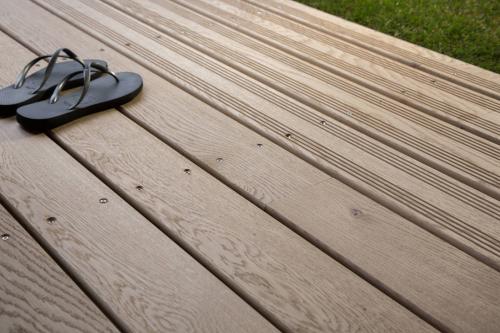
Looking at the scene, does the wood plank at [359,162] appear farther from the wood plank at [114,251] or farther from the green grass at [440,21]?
the green grass at [440,21]

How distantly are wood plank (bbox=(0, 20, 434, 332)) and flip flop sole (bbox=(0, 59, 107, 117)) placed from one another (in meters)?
0.21

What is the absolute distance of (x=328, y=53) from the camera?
1.80m

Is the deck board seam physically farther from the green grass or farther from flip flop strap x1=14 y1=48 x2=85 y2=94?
the green grass

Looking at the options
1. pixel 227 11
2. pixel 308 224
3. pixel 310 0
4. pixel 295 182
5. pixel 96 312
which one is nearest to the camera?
pixel 96 312

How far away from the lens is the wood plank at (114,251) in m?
0.84

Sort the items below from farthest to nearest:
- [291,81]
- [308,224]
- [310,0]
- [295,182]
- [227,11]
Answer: [310,0] → [227,11] → [291,81] → [295,182] → [308,224]

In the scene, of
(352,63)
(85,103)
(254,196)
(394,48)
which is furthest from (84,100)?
(394,48)

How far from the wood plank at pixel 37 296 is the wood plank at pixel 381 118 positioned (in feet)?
2.46

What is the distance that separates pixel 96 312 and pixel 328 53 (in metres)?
1.18

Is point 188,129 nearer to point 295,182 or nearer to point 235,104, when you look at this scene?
point 235,104

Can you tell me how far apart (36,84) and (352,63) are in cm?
85

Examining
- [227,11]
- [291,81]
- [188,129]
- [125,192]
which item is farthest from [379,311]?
[227,11]

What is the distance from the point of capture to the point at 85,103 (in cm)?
135

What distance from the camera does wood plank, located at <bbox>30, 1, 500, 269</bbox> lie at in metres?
1.07
